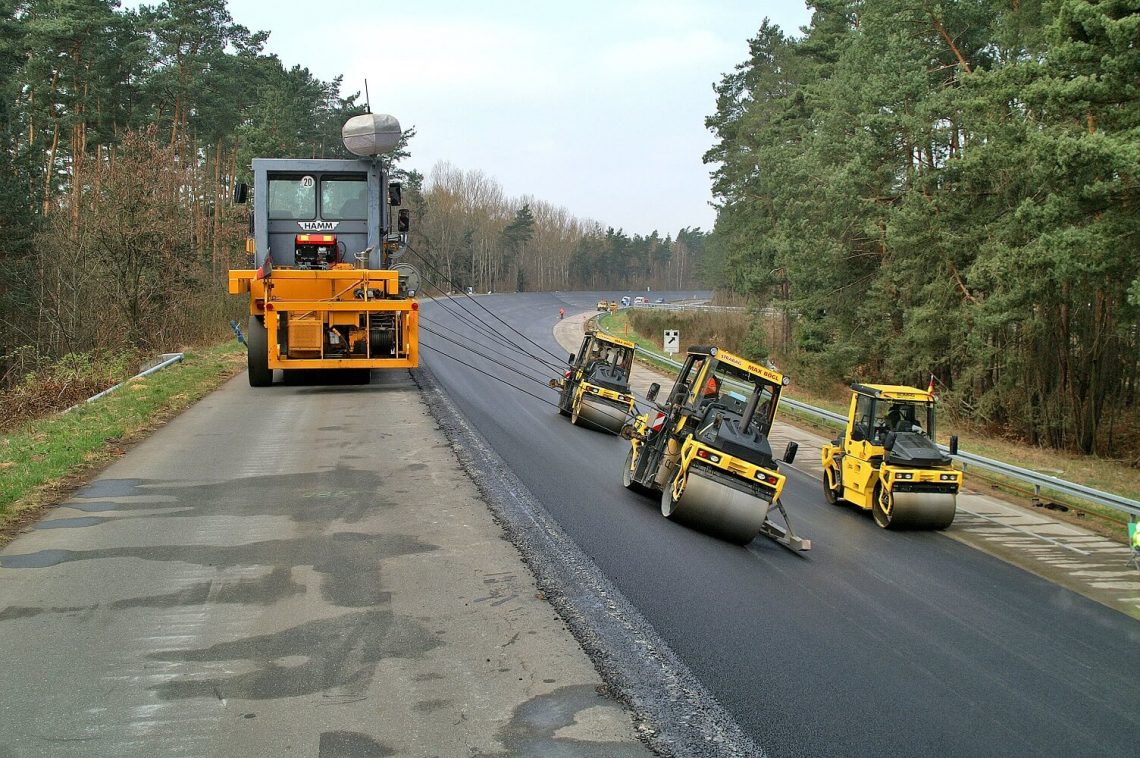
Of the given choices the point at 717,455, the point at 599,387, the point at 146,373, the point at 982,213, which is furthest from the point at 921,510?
the point at 146,373

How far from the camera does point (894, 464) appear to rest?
1211 cm

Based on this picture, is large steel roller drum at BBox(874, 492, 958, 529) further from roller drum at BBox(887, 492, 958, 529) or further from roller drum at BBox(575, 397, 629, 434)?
roller drum at BBox(575, 397, 629, 434)

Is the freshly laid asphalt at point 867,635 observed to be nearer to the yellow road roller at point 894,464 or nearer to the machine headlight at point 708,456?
the yellow road roller at point 894,464

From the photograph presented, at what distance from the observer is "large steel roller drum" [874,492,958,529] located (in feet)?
38.9

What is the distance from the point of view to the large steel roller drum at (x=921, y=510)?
1185 cm

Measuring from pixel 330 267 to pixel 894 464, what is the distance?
40.6 feet

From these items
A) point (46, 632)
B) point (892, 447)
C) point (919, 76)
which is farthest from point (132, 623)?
point (919, 76)

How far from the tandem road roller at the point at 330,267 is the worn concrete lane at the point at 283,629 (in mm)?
7482

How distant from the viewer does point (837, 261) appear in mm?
31328

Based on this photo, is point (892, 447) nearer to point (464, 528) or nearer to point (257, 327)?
point (464, 528)

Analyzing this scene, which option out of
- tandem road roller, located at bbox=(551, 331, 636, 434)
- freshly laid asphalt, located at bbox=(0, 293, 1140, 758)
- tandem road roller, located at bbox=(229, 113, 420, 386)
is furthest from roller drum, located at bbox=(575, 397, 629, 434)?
freshly laid asphalt, located at bbox=(0, 293, 1140, 758)

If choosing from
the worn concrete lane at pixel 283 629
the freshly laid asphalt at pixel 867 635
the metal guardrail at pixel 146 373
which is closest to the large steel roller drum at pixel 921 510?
the freshly laid asphalt at pixel 867 635

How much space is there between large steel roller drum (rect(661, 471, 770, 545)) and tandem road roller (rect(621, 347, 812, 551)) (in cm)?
1

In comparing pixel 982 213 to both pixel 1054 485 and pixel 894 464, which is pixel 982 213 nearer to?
pixel 1054 485
